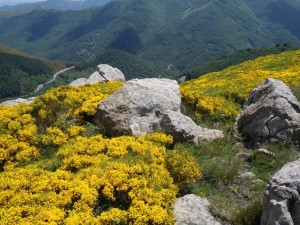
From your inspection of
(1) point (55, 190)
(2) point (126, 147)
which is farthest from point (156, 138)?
(1) point (55, 190)

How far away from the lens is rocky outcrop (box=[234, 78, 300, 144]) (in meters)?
17.3

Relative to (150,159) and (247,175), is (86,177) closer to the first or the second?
(150,159)

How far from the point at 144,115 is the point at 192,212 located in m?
8.16

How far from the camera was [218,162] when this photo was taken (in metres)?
15.9

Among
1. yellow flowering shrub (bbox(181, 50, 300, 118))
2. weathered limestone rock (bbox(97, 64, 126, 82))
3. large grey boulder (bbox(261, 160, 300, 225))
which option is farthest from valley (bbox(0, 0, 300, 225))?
weathered limestone rock (bbox(97, 64, 126, 82))

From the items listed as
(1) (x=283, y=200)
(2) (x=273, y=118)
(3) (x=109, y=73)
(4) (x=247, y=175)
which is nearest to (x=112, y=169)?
(1) (x=283, y=200)

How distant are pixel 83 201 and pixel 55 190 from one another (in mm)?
1511

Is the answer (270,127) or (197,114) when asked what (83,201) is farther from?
(197,114)

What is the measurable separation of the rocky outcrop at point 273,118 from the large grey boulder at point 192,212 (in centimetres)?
682

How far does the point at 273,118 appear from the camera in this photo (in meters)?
17.7

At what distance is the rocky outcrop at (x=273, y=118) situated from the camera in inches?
680

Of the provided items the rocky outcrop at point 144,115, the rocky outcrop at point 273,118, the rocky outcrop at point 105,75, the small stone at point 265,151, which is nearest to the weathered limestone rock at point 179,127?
the rocky outcrop at point 144,115

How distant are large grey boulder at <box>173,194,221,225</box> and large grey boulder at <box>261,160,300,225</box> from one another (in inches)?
71.1

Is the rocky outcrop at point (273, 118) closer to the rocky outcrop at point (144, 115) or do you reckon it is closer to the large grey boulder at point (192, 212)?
the rocky outcrop at point (144, 115)
